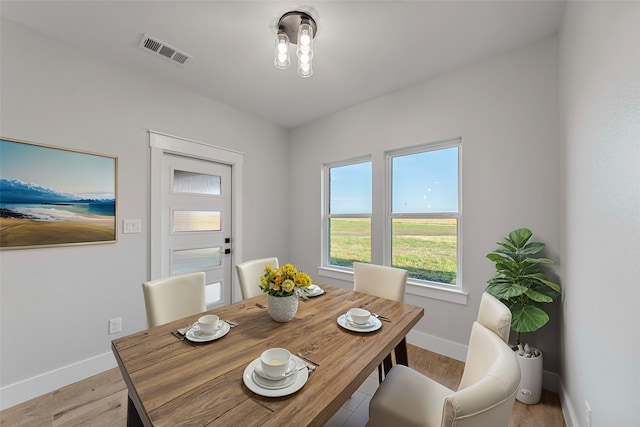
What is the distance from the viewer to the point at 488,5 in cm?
165

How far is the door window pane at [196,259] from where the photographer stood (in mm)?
2738

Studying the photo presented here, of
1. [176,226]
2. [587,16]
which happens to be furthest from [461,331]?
[176,226]

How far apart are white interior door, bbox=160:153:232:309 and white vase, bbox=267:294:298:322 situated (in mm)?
1815

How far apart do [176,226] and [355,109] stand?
253cm

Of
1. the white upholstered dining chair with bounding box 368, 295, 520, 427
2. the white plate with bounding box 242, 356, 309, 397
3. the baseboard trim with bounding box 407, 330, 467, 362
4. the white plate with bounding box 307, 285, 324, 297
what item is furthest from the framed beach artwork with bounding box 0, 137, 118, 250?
the baseboard trim with bounding box 407, 330, 467, 362

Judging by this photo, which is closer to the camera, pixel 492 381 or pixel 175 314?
pixel 492 381

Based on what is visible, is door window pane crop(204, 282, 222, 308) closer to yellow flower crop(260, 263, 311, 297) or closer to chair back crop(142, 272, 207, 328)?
chair back crop(142, 272, 207, 328)

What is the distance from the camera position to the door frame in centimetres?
246

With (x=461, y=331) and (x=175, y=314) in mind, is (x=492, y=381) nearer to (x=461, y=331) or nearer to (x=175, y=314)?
(x=175, y=314)

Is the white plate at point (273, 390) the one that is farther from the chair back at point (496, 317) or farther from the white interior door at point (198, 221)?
the white interior door at point (198, 221)

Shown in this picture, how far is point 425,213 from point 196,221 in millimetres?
2589

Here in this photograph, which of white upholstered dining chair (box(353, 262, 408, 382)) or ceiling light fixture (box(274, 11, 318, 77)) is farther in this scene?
white upholstered dining chair (box(353, 262, 408, 382))

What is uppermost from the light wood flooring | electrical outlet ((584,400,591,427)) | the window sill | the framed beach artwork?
the framed beach artwork

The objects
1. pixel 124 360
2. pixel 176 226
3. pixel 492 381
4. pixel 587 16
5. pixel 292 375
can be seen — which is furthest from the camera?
pixel 176 226
